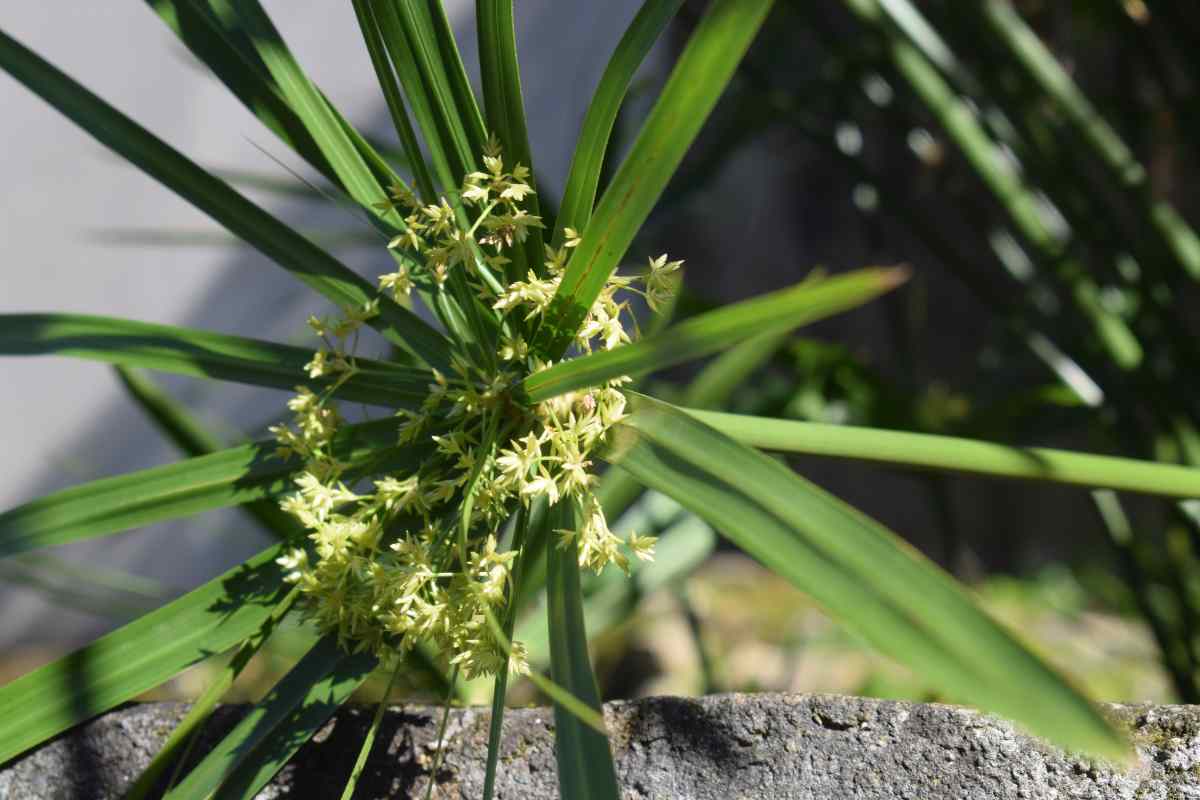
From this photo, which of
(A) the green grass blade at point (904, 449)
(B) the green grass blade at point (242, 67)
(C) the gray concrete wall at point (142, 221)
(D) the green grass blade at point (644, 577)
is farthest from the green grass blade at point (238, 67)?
(C) the gray concrete wall at point (142, 221)

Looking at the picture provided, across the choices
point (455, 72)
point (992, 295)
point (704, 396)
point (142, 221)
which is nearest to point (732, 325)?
point (455, 72)

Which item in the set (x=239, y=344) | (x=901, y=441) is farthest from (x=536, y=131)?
(x=901, y=441)

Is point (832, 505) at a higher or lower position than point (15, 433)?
lower

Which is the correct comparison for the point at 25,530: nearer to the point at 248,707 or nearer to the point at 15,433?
the point at 248,707

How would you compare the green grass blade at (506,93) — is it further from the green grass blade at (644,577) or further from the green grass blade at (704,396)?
the green grass blade at (644,577)

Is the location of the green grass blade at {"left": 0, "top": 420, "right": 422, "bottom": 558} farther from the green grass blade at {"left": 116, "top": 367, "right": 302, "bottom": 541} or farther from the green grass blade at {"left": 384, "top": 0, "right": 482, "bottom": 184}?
the green grass blade at {"left": 116, "top": 367, "right": 302, "bottom": 541}
